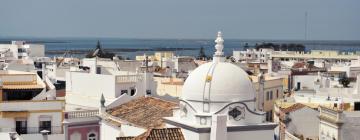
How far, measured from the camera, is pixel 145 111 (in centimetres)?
2581

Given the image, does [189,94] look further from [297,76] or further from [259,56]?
[259,56]

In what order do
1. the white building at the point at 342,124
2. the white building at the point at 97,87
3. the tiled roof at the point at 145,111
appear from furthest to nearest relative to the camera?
the white building at the point at 97,87, the white building at the point at 342,124, the tiled roof at the point at 145,111

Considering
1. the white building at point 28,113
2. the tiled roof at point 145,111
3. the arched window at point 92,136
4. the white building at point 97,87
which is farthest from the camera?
the white building at point 97,87

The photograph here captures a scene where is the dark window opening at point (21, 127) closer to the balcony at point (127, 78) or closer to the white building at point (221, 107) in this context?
the balcony at point (127, 78)

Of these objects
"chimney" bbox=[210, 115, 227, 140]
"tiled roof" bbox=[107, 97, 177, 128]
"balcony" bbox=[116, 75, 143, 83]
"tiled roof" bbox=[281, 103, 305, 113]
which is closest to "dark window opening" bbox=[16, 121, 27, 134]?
"tiled roof" bbox=[107, 97, 177, 128]

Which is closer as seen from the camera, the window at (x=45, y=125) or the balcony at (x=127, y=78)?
the window at (x=45, y=125)

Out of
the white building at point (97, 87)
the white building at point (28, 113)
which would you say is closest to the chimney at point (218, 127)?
the white building at point (28, 113)

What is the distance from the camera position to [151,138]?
18.4 metres

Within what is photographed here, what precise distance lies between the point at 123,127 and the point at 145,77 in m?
6.64

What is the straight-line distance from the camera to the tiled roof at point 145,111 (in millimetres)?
23978

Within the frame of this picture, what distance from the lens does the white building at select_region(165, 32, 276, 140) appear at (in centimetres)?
1784

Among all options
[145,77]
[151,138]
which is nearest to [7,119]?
[145,77]

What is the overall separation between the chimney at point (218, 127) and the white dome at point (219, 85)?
0.78 meters

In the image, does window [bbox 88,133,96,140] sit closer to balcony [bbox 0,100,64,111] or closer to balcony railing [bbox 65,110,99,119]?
balcony railing [bbox 65,110,99,119]
